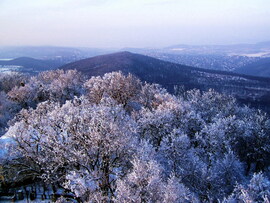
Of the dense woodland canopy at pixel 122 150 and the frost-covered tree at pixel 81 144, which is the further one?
the frost-covered tree at pixel 81 144

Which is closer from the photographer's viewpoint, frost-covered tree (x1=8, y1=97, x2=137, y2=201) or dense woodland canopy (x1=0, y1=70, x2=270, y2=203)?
dense woodland canopy (x1=0, y1=70, x2=270, y2=203)

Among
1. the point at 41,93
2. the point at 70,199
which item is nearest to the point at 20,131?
the point at 70,199

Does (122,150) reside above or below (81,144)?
below

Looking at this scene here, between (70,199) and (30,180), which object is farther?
(30,180)

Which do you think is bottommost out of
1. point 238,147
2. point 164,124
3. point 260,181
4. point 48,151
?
point 238,147

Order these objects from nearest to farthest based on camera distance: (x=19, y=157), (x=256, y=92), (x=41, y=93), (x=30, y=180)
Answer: (x=19, y=157), (x=30, y=180), (x=41, y=93), (x=256, y=92)

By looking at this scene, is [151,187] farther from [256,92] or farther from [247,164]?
[256,92]

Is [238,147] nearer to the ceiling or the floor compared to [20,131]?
nearer to the floor

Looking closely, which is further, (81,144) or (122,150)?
(122,150)
